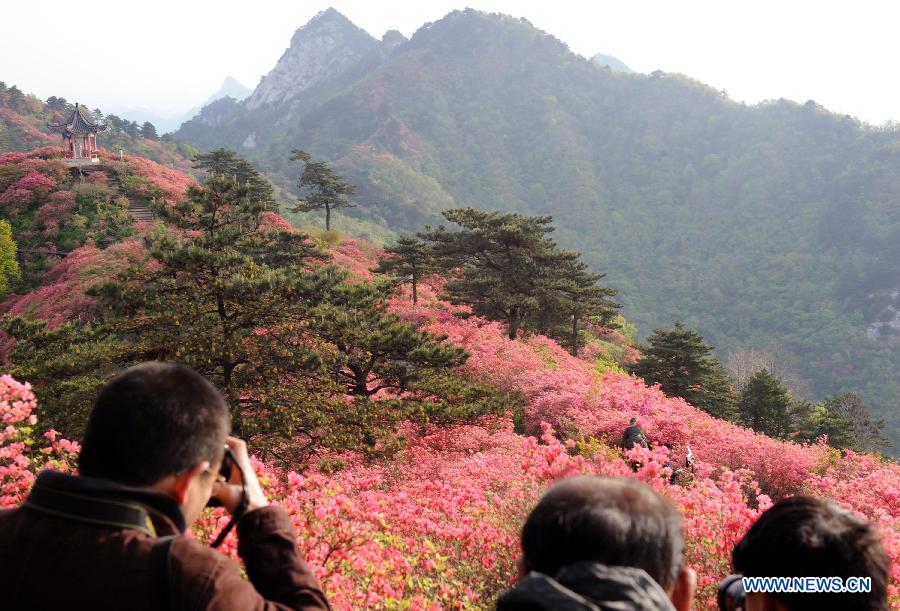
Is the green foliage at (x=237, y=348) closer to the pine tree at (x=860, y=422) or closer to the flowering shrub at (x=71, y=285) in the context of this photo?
the flowering shrub at (x=71, y=285)

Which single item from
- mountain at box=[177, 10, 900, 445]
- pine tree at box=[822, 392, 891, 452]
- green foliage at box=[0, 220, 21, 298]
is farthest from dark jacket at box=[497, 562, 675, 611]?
mountain at box=[177, 10, 900, 445]

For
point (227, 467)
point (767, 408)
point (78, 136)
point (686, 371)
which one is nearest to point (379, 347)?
point (227, 467)

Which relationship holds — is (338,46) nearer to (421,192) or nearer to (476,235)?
(421,192)

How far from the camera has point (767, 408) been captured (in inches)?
862

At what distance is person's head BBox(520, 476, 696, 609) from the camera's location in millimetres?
1164

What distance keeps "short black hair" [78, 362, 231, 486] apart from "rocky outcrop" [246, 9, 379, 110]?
13707 cm

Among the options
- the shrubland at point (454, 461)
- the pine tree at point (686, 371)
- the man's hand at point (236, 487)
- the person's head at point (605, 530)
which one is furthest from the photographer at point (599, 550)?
the pine tree at point (686, 371)

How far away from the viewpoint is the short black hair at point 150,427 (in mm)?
1314

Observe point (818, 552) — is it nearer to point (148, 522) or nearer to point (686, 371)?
point (148, 522)

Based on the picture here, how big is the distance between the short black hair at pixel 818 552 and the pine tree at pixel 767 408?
23.6m

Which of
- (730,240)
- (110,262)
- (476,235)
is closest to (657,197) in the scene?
(730,240)

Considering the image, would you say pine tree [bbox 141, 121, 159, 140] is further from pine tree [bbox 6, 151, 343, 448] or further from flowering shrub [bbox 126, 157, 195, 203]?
pine tree [bbox 6, 151, 343, 448]

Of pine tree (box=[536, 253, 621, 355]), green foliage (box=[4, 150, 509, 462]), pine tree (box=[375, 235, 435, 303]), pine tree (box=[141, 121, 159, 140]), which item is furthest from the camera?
pine tree (box=[141, 121, 159, 140])

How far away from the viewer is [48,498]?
4.10 ft
